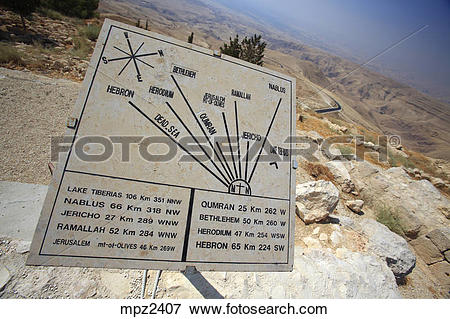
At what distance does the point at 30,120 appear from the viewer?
15.9 feet

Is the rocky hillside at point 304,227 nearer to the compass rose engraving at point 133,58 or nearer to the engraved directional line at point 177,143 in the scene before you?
the engraved directional line at point 177,143

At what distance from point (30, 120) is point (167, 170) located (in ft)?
17.4

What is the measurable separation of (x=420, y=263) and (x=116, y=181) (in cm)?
609

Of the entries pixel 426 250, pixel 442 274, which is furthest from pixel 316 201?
pixel 442 274

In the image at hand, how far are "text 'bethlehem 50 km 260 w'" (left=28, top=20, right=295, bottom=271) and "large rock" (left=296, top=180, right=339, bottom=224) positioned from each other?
2075 millimetres

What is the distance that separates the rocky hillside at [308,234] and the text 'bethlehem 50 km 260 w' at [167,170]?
99cm

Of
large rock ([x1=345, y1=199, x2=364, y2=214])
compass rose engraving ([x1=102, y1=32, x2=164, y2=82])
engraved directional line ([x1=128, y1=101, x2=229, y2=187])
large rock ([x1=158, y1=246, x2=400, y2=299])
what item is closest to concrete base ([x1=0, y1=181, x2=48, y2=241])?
large rock ([x1=158, y1=246, x2=400, y2=299])

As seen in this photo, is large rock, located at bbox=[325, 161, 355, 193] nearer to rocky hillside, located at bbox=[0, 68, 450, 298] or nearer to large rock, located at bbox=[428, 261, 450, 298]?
rocky hillside, located at bbox=[0, 68, 450, 298]

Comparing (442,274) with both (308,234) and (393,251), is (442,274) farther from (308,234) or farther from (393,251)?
(308,234)

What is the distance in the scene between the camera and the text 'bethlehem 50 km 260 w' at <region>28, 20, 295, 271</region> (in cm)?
143

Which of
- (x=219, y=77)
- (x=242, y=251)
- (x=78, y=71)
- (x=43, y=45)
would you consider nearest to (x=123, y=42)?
(x=219, y=77)

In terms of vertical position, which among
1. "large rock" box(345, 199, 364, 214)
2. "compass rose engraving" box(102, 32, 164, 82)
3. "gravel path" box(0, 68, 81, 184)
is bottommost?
"gravel path" box(0, 68, 81, 184)

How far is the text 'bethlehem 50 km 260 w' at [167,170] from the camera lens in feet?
4.68

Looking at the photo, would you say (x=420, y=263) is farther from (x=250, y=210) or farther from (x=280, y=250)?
(x=250, y=210)
